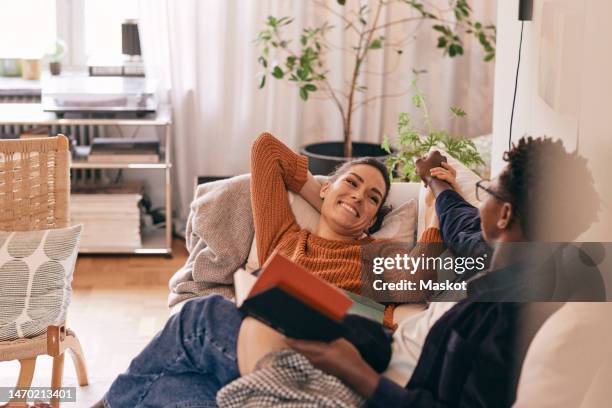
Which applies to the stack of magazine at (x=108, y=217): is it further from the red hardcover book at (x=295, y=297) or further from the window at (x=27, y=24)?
the red hardcover book at (x=295, y=297)

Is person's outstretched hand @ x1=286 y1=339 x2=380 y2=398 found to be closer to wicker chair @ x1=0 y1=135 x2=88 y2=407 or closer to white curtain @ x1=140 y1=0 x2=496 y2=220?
wicker chair @ x1=0 y1=135 x2=88 y2=407

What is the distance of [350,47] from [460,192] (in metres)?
1.83

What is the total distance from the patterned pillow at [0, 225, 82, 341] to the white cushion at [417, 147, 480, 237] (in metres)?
0.95

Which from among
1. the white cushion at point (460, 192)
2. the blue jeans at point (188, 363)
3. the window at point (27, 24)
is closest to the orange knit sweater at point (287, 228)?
the white cushion at point (460, 192)

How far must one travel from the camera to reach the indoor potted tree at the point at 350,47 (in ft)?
12.0

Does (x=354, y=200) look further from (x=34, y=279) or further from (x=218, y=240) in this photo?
(x=34, y=279)

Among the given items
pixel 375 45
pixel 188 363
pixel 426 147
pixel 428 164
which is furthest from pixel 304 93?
pixel 188 363

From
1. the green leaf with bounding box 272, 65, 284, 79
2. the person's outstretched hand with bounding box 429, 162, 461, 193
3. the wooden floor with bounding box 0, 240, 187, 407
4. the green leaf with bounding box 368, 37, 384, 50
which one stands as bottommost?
the wooden floor with bounding box 0, 240, 187, 407

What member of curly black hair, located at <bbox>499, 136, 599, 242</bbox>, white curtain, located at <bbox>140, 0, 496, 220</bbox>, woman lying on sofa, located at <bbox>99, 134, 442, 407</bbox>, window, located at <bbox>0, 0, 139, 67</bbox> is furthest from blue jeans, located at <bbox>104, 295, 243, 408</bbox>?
window, located at <bbox>0, 0, 139, 67</bbox>

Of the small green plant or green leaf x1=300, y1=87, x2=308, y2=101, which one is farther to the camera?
green leaf x1=300, y1=87, x2=308, y2=101

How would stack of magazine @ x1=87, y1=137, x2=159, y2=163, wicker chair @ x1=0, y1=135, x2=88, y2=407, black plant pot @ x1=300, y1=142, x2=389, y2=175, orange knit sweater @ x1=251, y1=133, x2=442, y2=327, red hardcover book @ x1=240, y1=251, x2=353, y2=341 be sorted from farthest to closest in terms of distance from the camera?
black plant pot @ x1=300, y1=142, x2=389, y2=175, stack of magazine @ x1=87, y1=137, x2=159, y2=163, wicker chair @ x1=0, y1=135, x2=88, y2=407, orange knit sweater @ x1=251, y1=133, x2=442, y2=327, red hardcover book @ x1=240, y1=251, x2=353, y2=341

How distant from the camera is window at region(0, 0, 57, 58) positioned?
4.04 metres

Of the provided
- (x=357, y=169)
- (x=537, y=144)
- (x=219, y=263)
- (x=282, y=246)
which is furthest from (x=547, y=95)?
(x=219, y=263)

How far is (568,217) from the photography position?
1.27m
